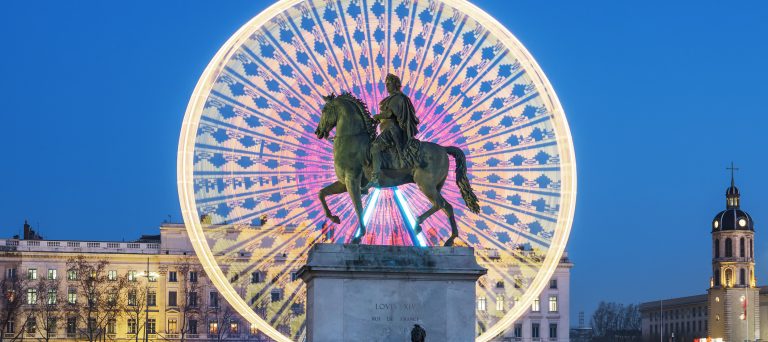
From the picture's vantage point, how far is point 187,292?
145375 millimetres

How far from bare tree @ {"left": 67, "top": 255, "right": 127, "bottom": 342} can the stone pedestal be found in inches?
3015

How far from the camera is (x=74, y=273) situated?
482ft

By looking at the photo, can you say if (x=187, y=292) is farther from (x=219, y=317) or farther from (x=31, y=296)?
(x=31, y=296)

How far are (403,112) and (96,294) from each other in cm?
8820

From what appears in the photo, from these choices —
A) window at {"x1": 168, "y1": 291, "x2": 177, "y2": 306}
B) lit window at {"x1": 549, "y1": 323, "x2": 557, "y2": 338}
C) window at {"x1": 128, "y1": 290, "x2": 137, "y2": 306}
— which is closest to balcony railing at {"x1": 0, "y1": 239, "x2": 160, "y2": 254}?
window at {"x1": 168, "y1": 291, "x2": 177, "y2": 306}

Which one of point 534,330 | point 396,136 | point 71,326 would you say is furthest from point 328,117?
point 534,330

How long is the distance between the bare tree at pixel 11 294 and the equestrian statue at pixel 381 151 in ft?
252

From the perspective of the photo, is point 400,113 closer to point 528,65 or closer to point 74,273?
point 528,65

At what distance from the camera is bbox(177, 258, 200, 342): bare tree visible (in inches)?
5689

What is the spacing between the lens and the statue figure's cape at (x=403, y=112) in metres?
39.4

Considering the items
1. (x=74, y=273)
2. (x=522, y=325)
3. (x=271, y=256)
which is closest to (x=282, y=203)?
(x=271, y=256)

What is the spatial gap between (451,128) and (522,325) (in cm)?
11211

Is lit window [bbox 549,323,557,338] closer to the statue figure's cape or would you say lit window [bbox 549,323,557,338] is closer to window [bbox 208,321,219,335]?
window [bbox 208,321,219,335]

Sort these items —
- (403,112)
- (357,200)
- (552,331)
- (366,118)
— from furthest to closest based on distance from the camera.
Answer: (552,331)
(366,118)
(403,112)
(357,200)
